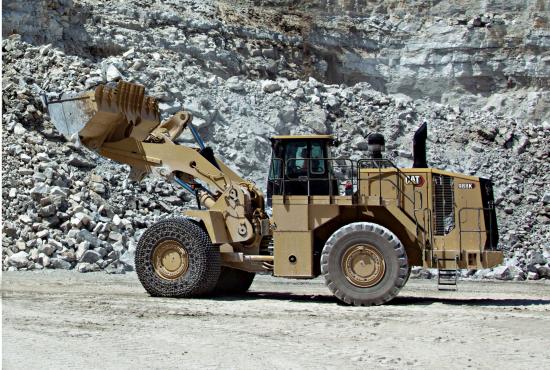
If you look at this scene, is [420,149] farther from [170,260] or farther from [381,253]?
[170,260]

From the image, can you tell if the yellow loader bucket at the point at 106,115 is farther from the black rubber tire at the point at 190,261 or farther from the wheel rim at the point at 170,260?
the wheel rim at the point at 170,260

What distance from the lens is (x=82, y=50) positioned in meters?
25.7

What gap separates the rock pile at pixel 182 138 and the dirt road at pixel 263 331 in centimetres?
408

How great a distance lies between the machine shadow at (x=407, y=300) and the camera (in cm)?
1195

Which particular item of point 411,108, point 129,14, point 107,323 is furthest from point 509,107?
point 107,323

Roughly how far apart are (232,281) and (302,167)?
222cm

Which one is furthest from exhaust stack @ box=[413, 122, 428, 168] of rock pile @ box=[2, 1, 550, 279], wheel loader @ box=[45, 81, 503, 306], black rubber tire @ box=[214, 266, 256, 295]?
rock pile @ box=[2, 1, 550, 279]

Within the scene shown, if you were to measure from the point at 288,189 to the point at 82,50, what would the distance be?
15.6 metres

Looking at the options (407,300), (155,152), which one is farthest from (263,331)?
(155,152)

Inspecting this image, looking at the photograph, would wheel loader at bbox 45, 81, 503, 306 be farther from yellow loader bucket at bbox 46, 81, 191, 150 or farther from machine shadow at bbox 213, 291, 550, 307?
machine shadow at bbox 213, 291, 550, 307

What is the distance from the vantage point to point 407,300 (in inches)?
484

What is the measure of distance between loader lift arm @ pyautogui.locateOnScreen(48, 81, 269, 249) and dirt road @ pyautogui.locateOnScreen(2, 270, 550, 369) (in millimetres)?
1111

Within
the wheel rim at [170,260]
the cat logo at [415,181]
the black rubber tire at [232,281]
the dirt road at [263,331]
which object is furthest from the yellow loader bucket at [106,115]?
the cat logo at [415,181]

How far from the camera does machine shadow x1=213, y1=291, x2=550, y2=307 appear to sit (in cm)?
1195
